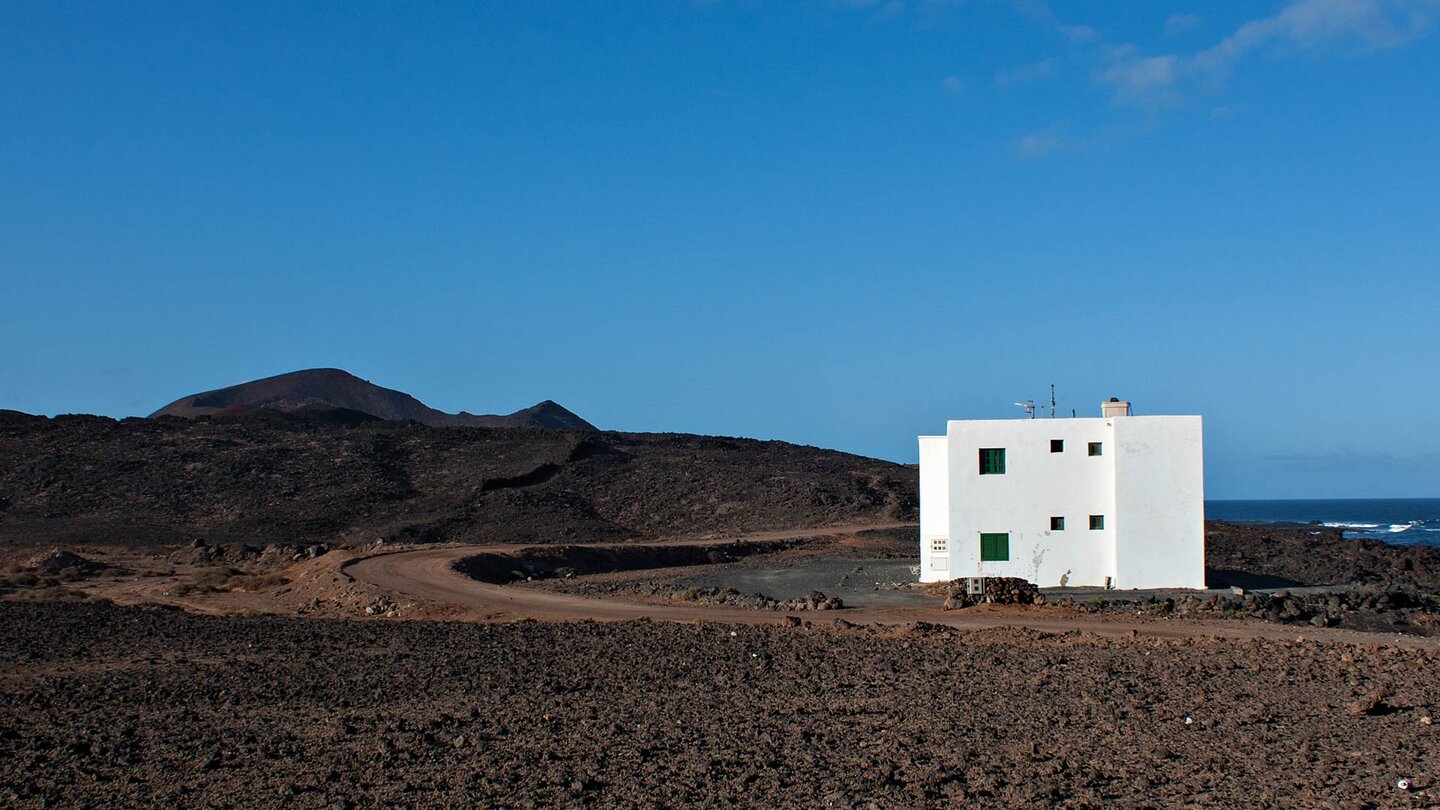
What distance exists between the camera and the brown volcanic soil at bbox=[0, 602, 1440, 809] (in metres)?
11.0

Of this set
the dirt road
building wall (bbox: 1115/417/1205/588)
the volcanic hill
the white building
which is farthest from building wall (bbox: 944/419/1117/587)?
the volcanic hill

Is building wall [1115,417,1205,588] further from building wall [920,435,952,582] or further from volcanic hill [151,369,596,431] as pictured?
volcanic hill [151,369,596,431]

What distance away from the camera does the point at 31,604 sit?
29.8 meters

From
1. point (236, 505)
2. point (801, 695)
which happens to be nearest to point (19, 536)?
point (236, 505)

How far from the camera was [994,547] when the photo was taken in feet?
106

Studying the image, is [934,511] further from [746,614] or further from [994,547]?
[746,614]

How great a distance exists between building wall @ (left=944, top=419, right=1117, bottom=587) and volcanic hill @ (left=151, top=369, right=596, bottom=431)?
125072mm

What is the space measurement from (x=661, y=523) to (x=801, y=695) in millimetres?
51482

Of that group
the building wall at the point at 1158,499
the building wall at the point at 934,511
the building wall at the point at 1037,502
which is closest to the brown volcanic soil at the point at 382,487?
the building wall at the point at 934,511

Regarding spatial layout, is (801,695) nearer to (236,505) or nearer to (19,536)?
(19,536)

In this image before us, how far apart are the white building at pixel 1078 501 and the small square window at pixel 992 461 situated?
0.09ft

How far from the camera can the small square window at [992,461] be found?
3225 cm

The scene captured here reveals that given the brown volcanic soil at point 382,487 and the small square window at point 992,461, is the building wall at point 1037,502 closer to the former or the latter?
the small square window at point 992,461

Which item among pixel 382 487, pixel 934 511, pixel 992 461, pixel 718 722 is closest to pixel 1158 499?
pixel 992 461
